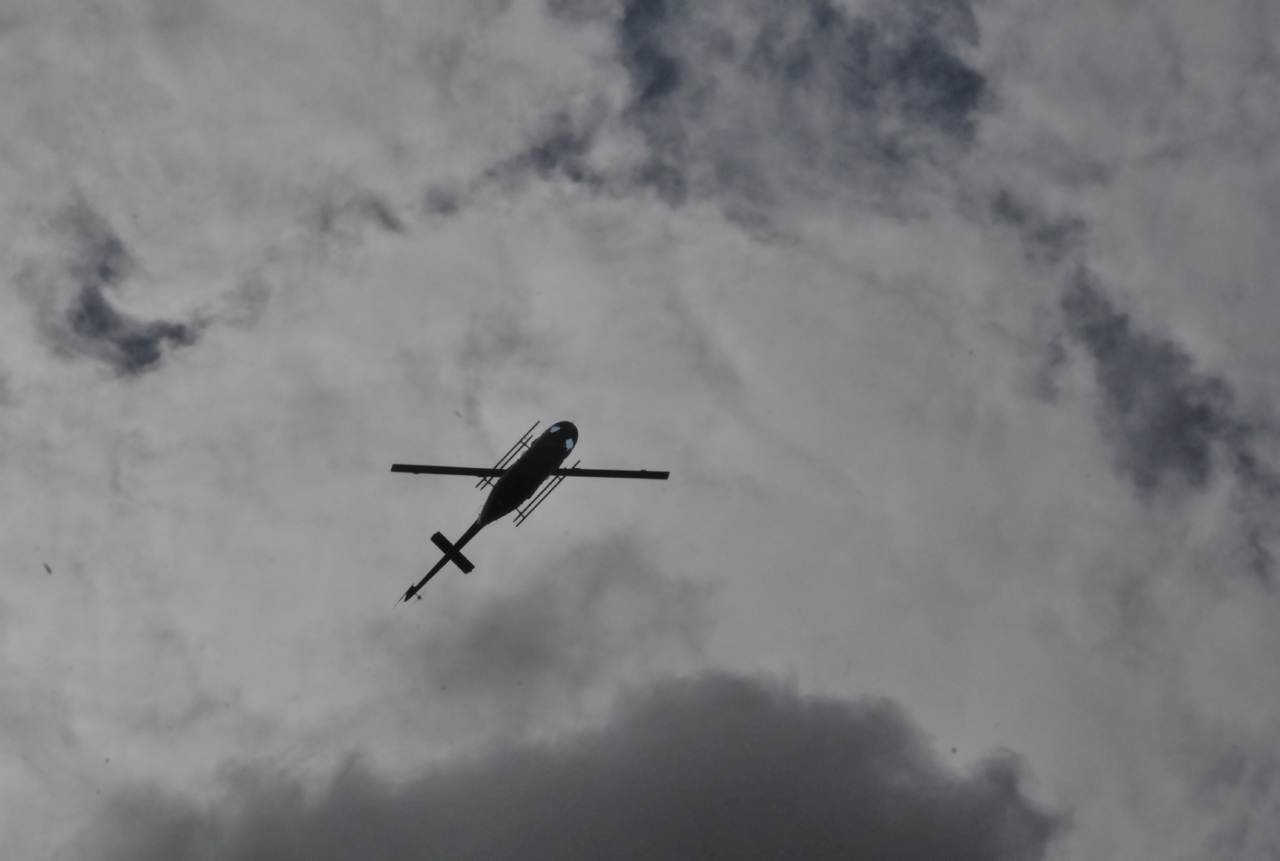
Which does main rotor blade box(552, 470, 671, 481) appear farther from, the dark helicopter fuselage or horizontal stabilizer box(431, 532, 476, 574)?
horizontal stabilizer box(431, 532, 476, 574)

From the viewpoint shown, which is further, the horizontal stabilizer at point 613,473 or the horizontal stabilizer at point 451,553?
the horizontal stabilizer at point 451,553

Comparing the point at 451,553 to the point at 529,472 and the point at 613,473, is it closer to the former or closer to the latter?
the point at 529,472

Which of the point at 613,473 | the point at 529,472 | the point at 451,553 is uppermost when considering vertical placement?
the point at 613,473

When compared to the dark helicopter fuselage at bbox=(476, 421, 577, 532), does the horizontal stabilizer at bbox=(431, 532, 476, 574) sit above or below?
below

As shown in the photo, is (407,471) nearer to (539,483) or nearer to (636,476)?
(539,483)

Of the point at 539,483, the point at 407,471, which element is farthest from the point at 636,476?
the point at 407,471

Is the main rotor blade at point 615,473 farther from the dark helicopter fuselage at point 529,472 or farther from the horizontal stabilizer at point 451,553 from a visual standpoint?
the horizontal stabilizer at point 451,553

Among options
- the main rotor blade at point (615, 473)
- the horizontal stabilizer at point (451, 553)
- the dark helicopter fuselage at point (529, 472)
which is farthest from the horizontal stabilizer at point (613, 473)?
the horizontal stabilizer at point (451, 553)

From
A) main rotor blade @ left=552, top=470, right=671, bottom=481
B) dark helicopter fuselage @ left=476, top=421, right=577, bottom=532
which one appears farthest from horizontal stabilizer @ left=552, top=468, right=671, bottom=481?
dark helicopter fuselage @ left=476, top=421, right=577, bottom=532

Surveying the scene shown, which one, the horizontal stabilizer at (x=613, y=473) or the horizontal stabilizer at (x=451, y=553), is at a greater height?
the horizontal stabilizer at (x=613, y=473)

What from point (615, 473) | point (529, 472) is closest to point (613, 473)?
→ point (615, 473)

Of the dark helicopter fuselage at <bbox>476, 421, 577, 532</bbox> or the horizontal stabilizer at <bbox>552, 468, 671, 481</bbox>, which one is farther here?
the dark helicopter fuselage at <bbox>476, 421, 577, 532</bbox>

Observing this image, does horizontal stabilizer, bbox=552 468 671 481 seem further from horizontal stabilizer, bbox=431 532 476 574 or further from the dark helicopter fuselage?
horizontal stabilizer, bbox=431 532 476 574

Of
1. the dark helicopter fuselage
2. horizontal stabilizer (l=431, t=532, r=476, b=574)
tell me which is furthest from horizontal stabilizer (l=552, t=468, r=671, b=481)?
horizontal stabilizer (l=431, t=532, r=476, b=574)
